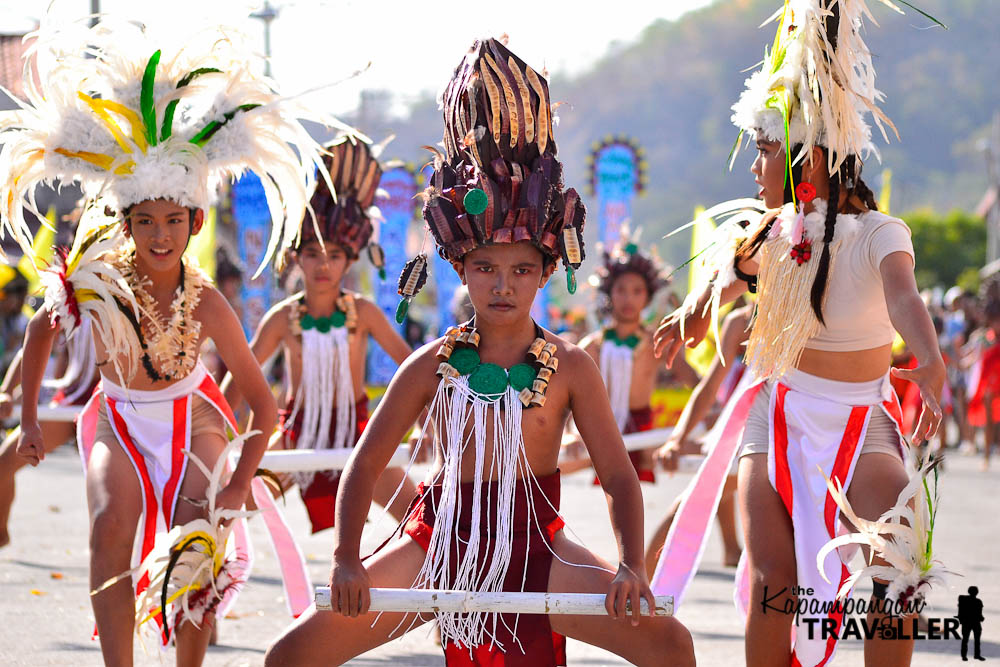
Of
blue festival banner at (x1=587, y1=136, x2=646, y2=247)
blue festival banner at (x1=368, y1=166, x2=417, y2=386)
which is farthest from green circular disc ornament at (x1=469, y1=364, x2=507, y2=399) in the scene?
blue festival banner at (x1=587, y1=136, x2=646, y2=247)

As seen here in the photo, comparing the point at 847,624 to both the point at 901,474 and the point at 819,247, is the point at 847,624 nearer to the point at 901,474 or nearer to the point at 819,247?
the point at 901,474

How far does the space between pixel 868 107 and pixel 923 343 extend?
98cm

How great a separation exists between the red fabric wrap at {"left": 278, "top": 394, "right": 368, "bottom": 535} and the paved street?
0.99 feet

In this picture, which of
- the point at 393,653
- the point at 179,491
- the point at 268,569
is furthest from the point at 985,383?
the point at 179,491

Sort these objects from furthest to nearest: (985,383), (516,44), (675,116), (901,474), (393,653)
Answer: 1. (675,116)
2. (985,383)
3. (393,653)
4. (901,474)
5. (516,44)

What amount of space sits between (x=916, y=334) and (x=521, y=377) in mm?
1245

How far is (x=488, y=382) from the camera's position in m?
3.87

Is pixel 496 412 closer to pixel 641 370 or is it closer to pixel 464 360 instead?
pixel 464 360

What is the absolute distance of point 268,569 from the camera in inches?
327

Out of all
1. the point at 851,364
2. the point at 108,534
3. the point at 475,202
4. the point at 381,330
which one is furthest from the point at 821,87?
the point at 381,330

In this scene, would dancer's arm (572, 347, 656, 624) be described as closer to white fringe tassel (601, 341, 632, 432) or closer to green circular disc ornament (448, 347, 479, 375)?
green circular disc ornament (448, 347, 479, 375)

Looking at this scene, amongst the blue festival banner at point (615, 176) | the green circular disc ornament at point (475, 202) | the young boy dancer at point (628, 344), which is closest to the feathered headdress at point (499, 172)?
the green circular disc ornament at point (475, 202)

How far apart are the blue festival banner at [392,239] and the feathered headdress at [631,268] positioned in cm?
1130

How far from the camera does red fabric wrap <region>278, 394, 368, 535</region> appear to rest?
6789mm
